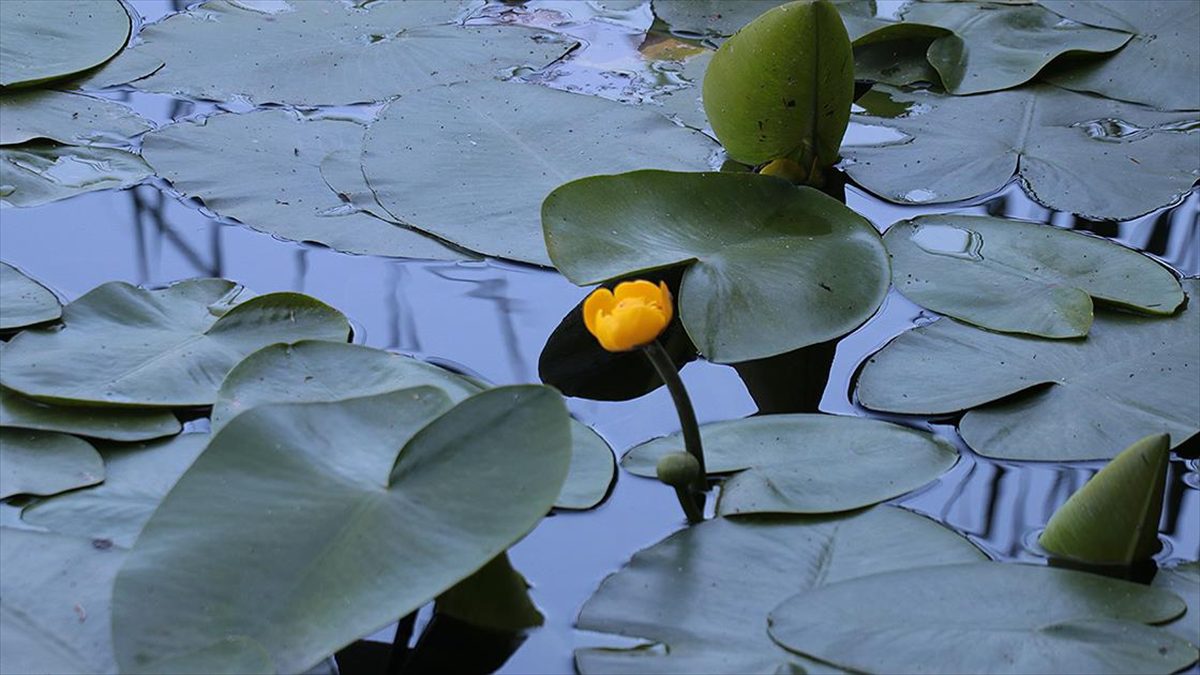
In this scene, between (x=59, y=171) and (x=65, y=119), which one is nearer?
(x=59, y=171)

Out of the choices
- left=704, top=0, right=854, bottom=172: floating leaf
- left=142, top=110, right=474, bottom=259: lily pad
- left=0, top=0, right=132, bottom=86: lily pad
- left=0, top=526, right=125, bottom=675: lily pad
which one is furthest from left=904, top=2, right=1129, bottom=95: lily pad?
left=0, top=526, right=125, bottom=675: lily pad

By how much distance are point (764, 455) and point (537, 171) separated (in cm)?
64

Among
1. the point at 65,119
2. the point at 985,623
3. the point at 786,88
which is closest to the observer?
the point at 985,623

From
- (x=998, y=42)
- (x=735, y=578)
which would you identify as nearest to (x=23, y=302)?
(x=735, y=578)

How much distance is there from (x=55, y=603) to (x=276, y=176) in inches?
32.4

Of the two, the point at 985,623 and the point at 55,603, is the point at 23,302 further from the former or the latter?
the point at 985,623

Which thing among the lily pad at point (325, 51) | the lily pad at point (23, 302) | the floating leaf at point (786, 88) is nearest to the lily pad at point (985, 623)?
the floating leaf at point (786, 88)

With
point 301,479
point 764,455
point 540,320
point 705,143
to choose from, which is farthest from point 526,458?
point 705,143

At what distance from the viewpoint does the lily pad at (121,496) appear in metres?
1.13

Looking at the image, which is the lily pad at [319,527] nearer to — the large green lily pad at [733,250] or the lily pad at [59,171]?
the large green lily pad at [733,250]

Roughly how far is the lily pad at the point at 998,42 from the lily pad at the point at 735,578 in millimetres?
1093

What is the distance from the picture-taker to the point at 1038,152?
1.79 m

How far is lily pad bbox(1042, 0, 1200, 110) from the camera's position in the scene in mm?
1974

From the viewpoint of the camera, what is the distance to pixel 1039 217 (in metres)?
1.66
